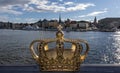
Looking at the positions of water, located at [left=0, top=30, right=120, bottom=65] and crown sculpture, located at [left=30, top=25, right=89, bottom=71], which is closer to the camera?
crown sculpture, located at [left=30, top=25, right=89, bottom=71]

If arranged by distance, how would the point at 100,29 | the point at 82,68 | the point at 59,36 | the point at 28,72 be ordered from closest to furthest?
the point at 59,36
the point at 28,72
the point at 82,68
the point at 100,29

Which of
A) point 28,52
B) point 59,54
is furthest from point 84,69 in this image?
point 28,52

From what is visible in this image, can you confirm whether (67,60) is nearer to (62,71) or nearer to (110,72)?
(62,71)

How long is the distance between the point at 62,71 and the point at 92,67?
3.40ft

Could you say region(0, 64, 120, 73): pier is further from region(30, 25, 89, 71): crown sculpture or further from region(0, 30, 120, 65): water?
region(0, 30, 120, 65): water

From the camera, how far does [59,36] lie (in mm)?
3857

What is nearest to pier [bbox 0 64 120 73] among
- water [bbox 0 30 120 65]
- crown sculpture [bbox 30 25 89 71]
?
crown sculpture [bbox 30 25 89 71]

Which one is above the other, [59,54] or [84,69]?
[59,54]

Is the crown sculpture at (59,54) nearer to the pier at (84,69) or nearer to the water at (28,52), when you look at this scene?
the pier at (84,69)

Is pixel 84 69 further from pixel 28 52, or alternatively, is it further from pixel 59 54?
pixel 28 52

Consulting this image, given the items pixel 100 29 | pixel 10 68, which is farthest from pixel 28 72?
pixel 100 29

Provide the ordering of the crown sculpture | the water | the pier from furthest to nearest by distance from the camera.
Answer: the water < the pier < the crown sculpture

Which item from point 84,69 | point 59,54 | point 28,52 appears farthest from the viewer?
point 28,52

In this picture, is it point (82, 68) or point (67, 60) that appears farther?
point (82, 68)
